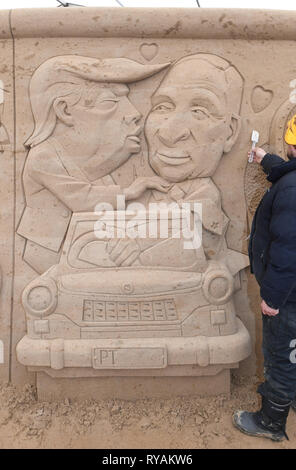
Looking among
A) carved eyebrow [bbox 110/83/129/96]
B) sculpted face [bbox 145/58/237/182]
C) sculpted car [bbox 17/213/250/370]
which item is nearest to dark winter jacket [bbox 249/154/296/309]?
sculpted car [bbox 17/213/250/370]

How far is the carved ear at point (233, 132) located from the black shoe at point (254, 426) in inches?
65.0

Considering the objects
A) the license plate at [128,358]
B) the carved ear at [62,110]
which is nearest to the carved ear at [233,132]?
the carved ear at [62,110]

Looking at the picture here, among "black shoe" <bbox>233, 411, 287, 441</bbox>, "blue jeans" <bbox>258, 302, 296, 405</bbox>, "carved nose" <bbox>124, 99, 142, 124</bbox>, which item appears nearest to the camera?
"blue jeans" <bbox>258, 302, 296, 405</bbox>

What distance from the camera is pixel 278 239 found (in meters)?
1.68

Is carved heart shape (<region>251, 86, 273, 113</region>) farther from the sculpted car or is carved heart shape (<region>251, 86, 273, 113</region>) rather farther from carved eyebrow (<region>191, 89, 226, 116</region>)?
the sculpted car

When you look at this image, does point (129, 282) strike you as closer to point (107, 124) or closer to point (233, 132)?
point (107, 124)

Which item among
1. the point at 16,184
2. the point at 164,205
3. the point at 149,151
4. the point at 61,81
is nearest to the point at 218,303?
the point at 164,205

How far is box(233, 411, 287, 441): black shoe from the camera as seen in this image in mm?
1936

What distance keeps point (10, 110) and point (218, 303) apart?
1835 mm

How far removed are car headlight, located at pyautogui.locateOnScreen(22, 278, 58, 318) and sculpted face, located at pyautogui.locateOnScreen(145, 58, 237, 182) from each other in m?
1.03

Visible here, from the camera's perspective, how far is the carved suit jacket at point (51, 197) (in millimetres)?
2174

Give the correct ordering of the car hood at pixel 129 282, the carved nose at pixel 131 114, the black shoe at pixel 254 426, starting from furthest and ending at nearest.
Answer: the carved nose at pixel 131 114 → the car hood at pixel 129 282 → the black shoe at pixel 254 426

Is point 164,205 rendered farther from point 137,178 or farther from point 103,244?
point 103,244

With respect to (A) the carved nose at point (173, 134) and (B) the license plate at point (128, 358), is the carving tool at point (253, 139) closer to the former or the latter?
(A) the carved nose at point (173, 134)
